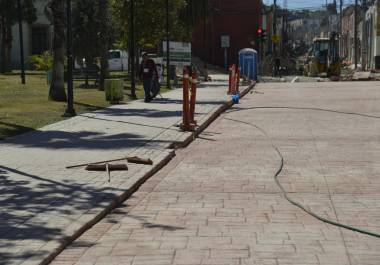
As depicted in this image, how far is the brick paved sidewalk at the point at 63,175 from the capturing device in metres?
6.12

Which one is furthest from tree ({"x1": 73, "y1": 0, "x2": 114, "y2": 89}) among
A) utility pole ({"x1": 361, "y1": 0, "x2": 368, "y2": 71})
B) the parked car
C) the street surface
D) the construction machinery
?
utility pole ({"x1": 361, "y1": 0, "x2": 368, "y2": 71})

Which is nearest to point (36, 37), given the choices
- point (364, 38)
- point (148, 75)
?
point (364, 38)

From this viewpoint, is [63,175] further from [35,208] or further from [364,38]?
[364,38]

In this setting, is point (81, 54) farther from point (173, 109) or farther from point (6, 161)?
point (6, 161)

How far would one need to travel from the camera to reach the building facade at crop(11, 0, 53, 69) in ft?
202

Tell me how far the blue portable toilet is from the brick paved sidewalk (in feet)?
85.7

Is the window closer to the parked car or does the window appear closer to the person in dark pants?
the parked car

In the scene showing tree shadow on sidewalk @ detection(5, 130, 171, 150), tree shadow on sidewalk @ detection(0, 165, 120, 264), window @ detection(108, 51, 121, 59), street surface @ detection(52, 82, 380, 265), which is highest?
window @ detection(108, 51, 121, 59)

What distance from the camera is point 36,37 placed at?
63.0m

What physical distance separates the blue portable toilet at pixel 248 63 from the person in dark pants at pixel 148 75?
1934cm

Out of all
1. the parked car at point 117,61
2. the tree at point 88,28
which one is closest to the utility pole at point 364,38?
the parked car at point 117,61

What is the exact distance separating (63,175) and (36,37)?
56064mm

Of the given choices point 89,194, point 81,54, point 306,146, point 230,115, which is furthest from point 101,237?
point 81,54

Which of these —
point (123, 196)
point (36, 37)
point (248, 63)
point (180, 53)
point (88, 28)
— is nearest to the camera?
point (123, 196)
